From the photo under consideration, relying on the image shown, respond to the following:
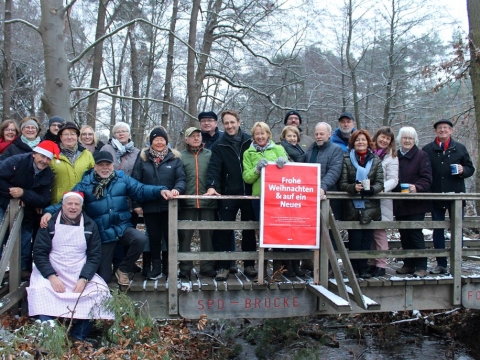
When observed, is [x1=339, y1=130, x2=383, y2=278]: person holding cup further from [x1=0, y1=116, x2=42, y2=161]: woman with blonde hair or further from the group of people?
[x1=0, y1=116, x2=42, y2=161]: woman with blonde hair

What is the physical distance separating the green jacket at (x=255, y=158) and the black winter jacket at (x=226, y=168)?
0.72ft

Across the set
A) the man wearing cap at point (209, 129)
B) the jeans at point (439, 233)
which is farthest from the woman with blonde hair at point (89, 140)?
the jeans at point (439, 233)

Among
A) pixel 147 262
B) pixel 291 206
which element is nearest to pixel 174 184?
pixel 147 262

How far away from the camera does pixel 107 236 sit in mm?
5344

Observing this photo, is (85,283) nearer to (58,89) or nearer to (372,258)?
(372,258)

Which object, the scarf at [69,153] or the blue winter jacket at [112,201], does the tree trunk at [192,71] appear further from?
the blue winter jacket at [112,201]

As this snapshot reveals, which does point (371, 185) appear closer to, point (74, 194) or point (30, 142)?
point (74, 194)

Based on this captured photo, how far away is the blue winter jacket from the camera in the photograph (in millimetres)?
5332

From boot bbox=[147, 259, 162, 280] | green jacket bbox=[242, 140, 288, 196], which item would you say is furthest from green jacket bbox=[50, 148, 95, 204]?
green jacket bbox=[242, 140, 288, 196]

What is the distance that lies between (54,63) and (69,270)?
5.49 metres

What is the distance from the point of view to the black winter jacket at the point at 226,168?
582 cm

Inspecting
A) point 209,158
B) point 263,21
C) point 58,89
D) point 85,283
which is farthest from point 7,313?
point 263,21

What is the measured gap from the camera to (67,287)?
5066mm

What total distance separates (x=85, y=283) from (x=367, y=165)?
3.59m
